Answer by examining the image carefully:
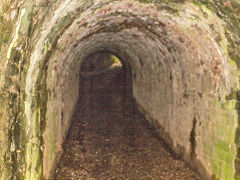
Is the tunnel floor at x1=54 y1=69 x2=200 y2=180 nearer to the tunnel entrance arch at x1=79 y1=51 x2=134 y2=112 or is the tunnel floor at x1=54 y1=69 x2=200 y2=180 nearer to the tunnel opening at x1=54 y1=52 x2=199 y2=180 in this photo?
the tunnel opening at x1=54 y1=52 x2=199 y2=180

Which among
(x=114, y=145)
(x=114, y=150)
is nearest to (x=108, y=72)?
(x=114, y=145)

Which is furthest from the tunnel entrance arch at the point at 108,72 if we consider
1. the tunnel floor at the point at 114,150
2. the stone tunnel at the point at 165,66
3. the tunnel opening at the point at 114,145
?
the stone tunnel at the point at 165,66

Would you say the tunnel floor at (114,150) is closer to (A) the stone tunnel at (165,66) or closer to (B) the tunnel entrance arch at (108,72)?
(A) the stone tunnel at (165,66)

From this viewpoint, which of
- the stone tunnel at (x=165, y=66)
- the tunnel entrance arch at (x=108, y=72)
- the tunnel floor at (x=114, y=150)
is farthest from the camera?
the tunnel entrance arch at (x=108, y=72)

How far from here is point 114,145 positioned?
997 centimetres

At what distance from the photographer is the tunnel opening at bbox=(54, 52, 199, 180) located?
7.61 m

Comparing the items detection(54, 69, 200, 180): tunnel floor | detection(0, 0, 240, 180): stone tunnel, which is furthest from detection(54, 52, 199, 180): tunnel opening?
detection(0, 0, 240, 180): stone tunnel

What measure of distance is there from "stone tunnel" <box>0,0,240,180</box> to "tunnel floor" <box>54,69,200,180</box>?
495 millimetres

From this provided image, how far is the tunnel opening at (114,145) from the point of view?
25.0 feet

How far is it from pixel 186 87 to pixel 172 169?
220cm

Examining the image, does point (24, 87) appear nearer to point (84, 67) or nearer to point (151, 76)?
point (151, 76)

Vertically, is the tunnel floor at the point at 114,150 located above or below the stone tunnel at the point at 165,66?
below

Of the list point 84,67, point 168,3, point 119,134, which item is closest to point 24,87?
point 168,3

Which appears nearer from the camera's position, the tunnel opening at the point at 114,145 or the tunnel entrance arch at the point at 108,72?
the tunnel opening at the point at 114,145
